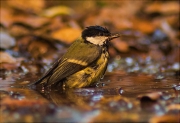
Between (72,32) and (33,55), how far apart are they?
96cm

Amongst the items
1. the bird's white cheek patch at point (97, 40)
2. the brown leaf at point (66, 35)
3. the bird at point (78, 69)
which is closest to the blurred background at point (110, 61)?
the brown leaf at point (66, 35)

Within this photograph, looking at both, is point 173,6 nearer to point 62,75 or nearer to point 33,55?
point 33,55

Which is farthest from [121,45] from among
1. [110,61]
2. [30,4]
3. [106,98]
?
[106,98]

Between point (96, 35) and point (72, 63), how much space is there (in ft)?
1.53

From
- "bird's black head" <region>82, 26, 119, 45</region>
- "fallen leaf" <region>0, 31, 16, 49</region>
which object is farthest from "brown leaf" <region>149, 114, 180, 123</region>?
"fallen leaf" <region>0, 31, 16, 49</region>

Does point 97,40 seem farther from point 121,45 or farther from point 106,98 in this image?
point 121,45

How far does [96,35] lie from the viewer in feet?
14.3

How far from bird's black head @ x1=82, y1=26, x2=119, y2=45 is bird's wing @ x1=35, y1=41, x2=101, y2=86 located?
0.15 m

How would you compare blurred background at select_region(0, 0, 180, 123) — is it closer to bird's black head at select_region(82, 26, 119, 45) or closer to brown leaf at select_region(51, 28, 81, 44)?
brown leaf at select_region(51, 28, 81, 44)

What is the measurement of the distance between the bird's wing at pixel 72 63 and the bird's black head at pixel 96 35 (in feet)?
0.48

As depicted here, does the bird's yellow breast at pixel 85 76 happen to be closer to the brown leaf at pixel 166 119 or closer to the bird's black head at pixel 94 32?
the bird's black head at pixel 94 32

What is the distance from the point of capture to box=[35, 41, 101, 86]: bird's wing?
3.99 metres

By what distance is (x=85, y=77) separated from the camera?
4.03 m

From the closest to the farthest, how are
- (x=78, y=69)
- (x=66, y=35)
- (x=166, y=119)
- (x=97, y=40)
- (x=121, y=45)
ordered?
1. (x=166, y=119)
2. (x=78, y=69)
3. (x=97, y=40)
4. (x=66, y=35)
5. (x=121, y=45)
